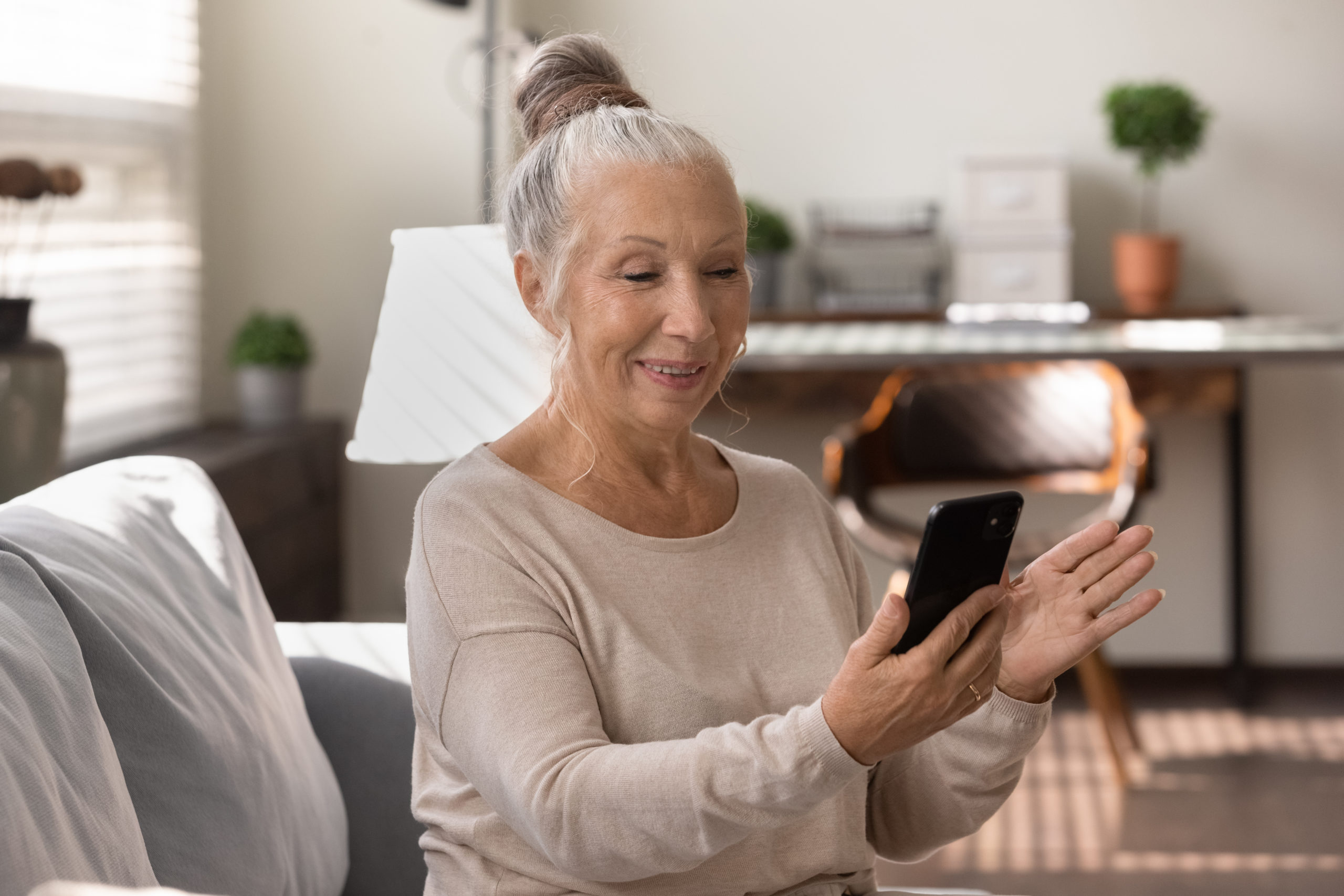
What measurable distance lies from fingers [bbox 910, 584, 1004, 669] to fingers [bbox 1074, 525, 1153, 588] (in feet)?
0.54

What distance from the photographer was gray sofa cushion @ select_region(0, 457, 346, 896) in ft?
3.80

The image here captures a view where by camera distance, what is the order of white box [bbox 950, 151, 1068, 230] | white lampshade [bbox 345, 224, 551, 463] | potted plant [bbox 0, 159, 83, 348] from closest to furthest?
1. white lampshade [bbox 345, 224, 551, 463]
2. potted plant [bbox 0, 159, 83, 348]
3. white box [bbox 950, 151, 1068, 230]

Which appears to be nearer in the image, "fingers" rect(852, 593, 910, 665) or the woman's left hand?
"fingers" rect(852, 593, 910, 665)

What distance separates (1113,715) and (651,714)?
232 cm

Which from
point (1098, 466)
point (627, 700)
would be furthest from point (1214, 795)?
point (627, 700)

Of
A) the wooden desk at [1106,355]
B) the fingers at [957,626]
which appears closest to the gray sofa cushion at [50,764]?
the fingers at [957,626]

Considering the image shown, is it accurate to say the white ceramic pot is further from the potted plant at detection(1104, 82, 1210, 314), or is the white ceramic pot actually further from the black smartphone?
the black smartphone

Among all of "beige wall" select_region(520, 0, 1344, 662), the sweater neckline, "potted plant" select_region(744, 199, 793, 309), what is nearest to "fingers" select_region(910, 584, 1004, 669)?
the sweater neckline

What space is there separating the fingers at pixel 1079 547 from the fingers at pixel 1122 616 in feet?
0.17

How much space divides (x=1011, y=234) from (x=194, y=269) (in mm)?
2085

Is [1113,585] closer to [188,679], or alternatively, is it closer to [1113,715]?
[188,679]

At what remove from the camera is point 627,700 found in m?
1.14

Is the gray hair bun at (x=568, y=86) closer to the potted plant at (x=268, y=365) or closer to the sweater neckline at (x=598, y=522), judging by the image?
the sweater neckline at (x=598, y=522)

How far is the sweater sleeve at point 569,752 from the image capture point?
97cm
